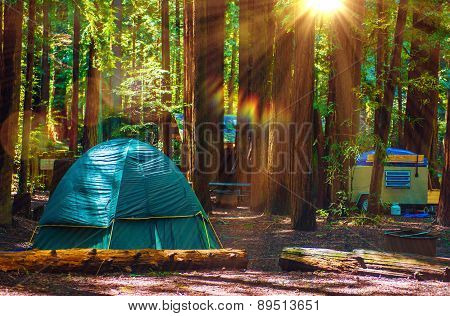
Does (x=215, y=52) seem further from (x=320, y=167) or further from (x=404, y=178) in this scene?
(x=404, y=178)

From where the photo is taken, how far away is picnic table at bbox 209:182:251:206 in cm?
2434

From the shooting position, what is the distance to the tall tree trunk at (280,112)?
1920 centimetres

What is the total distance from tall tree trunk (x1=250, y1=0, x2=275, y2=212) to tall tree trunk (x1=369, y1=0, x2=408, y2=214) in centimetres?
397

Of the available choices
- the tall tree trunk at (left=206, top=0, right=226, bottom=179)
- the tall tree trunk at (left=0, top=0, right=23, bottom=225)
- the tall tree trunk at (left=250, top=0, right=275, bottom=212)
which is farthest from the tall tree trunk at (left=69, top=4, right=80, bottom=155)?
the tall tree trunk at (left=0, top=0, right=23, bottom=225)

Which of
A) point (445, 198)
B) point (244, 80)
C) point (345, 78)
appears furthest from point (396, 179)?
point (244, 80)

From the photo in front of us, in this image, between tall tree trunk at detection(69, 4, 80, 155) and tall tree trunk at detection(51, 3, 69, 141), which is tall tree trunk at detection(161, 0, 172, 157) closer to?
tall tree trunk at detection(69, 4, 80, 155)

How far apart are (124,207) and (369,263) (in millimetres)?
4581

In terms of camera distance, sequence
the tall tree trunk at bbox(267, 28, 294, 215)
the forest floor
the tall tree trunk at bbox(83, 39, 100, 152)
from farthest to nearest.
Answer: the tall tree trunk at bbox(83, 39, 100, 152) < the tall tree trunk at bbox(267, 28, 294, 215) < the forest floor

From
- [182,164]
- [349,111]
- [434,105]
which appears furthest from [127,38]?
[349,111]

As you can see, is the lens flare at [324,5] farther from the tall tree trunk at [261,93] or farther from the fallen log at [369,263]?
the fallen log at [369,263]

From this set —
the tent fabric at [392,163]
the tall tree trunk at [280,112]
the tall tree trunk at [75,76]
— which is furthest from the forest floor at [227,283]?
the tall tree trunk at [75,76]

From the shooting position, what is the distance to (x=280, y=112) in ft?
63.2

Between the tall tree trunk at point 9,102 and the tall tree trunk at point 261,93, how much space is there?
823 centimetres

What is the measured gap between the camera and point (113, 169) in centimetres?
1270
